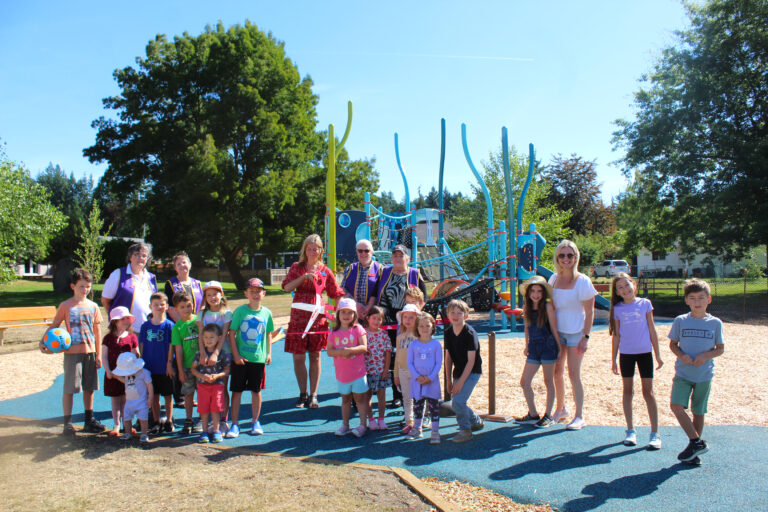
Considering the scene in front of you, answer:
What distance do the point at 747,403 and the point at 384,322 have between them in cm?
434

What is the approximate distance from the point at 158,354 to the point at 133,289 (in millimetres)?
761

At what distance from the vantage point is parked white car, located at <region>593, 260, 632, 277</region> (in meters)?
40.0

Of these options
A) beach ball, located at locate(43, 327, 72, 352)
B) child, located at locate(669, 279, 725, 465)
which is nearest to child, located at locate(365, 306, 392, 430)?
child, located at locate(669, 279, 725, 465)

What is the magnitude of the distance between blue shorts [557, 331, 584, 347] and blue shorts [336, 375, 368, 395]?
1.94 metres

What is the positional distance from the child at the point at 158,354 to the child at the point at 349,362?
1631 millimetres

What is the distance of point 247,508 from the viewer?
3527mm

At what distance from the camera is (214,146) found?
27.1m

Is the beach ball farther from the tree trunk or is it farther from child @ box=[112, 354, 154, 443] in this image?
the tree trunk

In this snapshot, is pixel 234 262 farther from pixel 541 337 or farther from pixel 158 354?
pixel 541 337

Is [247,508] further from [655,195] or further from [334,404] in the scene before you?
[655,195]

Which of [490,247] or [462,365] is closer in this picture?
[462,365]

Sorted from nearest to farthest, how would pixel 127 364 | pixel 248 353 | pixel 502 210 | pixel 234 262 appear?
pixel 127 364 < pixel 248 353 < pixel 502 210 < pixel 234 262

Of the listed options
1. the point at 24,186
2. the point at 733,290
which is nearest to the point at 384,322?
the point at 24,186

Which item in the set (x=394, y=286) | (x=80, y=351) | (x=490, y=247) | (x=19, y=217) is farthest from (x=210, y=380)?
(x=19, y=217)
